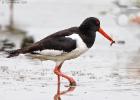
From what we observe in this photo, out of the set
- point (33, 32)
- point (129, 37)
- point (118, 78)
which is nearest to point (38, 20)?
point (33, 32)

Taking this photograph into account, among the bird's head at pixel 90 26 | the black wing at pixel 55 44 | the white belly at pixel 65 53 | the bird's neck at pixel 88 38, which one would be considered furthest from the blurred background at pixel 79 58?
the bird's head at pixel 90 26

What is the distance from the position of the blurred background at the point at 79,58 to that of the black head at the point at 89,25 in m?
1.00

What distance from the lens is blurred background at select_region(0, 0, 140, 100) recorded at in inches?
487

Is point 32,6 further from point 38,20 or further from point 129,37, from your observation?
point 129,37

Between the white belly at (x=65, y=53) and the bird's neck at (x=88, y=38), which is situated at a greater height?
the bird's neck at (x=88, y=38)

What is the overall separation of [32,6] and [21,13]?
4.96 feet

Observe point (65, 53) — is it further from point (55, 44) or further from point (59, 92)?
point (59, 92)

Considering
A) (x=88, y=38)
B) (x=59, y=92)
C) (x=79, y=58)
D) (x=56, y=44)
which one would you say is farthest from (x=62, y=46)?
(x=79, y=58)

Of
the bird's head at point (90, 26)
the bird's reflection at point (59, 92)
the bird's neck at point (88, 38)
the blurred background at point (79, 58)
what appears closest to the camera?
the bird's reflection at point (59, 92)

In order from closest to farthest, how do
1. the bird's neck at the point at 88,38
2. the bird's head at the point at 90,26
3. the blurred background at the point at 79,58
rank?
1. the blurred background at the point at 79,58
2. the bird's neck at the point at 88,38
3. the bird's head at the point at 90,26

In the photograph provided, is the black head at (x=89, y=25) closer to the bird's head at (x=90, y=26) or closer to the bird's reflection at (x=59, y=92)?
the bird's head at (x=90, y=26)

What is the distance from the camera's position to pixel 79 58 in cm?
1792

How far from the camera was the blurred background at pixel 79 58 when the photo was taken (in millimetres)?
12363

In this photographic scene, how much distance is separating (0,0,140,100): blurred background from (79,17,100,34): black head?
1.00 meters
